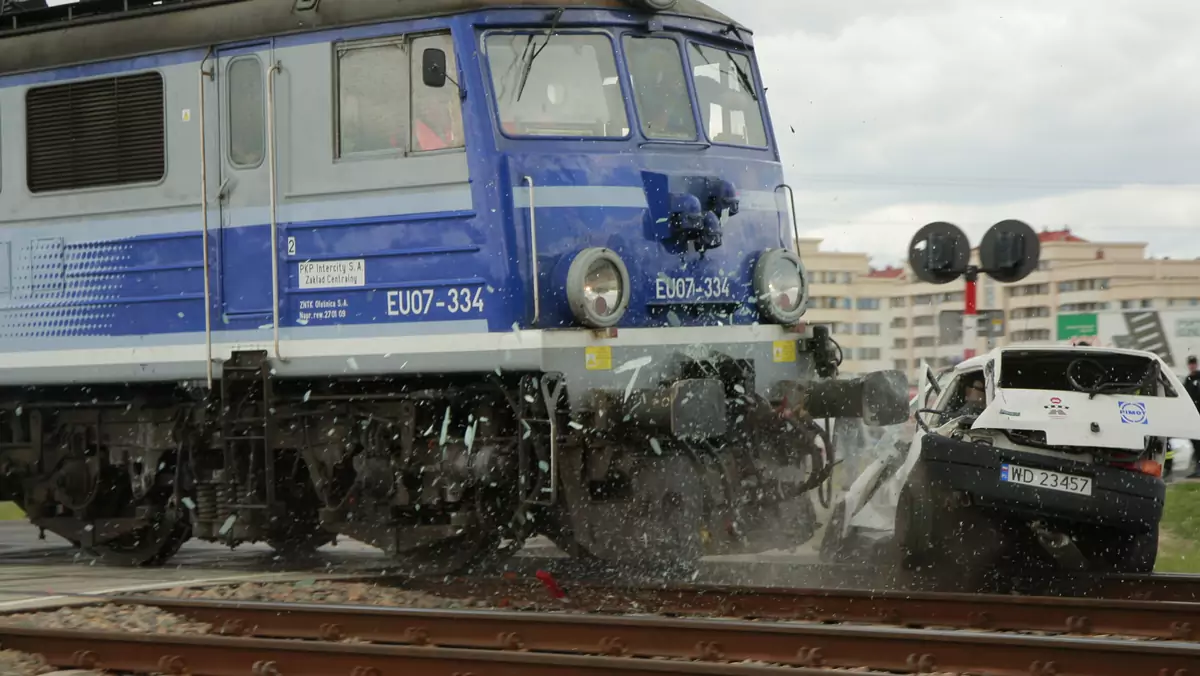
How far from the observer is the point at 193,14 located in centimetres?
1148

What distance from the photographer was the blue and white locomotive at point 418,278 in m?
10.1

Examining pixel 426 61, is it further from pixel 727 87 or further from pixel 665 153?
pixel 727 87

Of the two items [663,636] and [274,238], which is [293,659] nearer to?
[663,636]

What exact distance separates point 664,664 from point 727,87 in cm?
579

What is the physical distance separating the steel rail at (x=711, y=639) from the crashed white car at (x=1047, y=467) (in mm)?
2514

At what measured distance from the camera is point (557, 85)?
1043cm

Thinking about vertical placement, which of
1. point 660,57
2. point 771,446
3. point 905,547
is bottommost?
point 905,547

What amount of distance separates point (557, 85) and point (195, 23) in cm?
280

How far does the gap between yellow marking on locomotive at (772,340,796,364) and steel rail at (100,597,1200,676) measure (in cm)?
330

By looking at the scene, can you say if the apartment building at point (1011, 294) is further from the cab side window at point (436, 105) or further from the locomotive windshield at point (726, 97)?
the cab side window at point (436, 105)

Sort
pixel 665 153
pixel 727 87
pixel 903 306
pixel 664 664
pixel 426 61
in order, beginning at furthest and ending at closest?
1. pixel 903 306
2. pixel 727 87
3. pixel 665 153
4. pixel 426 61
5. pixel 664 664

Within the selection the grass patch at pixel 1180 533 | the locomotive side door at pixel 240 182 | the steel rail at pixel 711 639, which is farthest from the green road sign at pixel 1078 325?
the steel rail at pixel 711 639

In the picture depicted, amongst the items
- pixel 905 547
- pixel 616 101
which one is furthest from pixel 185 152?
pixel 905 547

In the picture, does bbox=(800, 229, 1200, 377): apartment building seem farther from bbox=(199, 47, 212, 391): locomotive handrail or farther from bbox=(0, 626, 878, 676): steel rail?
→ bbox=(0, 626, 878, 676): steel rail
